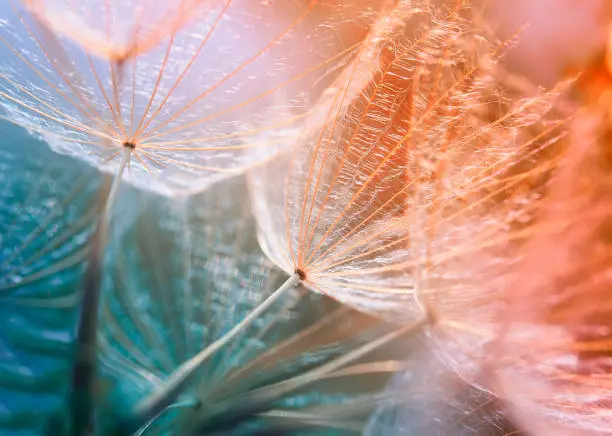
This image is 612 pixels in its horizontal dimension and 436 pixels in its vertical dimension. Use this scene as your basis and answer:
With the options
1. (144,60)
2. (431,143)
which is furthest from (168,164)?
(431,143)

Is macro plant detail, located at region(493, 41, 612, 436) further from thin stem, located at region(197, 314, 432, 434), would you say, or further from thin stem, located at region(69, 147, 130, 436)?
thin stem, located at region(69, 147, 130, 436)

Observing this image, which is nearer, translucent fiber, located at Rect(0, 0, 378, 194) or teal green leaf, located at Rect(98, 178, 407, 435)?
translucent fiber, located at Rect(0, 0, 378, 194)

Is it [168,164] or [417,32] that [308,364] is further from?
[417,32]

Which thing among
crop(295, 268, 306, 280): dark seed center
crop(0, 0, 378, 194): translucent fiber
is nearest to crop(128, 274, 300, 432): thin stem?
crop(295, 268, 306, 280): dark seed center

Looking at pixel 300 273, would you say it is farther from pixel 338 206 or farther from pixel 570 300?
pixel 570 300

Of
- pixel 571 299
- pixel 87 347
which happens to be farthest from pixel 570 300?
pixel 87 347

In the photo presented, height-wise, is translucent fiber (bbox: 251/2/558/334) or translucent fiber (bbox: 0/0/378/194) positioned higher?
translucent fiber (bbox: 0/0/378/194)

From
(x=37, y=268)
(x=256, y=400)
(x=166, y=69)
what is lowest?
(x=256, y=400)

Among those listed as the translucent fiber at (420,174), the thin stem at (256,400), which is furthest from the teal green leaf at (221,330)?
the translucent fiber at (420,174)
